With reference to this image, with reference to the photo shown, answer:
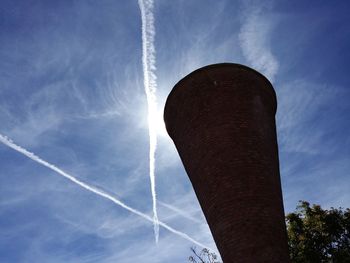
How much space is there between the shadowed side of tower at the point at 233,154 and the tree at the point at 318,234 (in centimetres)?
1515

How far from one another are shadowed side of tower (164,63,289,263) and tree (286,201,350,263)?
15.2 metres

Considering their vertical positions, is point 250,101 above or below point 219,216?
above

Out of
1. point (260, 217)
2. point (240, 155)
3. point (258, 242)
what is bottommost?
point (258, 242)

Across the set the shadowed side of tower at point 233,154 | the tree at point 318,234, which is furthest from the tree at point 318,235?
the shadowed side of tower at point 233,154

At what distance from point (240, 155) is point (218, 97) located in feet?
5.93

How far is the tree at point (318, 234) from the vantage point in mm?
21172

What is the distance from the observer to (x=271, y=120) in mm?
9719

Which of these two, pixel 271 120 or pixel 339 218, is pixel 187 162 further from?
pixel 339 218

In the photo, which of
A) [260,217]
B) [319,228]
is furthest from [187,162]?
[319,228]

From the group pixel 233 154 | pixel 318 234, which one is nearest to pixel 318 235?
pixel 318 234

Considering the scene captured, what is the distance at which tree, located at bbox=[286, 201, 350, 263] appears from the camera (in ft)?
69.5

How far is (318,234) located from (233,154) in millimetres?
17509

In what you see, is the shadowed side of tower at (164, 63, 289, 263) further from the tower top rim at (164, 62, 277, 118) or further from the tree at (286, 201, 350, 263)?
the tree at (286, 201, 350, 263)

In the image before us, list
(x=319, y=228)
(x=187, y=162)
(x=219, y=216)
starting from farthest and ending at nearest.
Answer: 1. (x=319, y=228)
2. (x=187, y=162)
3. (x=219, y=216)
